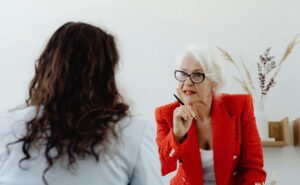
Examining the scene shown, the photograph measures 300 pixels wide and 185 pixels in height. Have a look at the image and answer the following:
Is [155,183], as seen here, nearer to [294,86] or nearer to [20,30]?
[294,86]

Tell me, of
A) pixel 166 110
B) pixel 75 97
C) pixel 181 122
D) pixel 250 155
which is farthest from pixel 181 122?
pixel 75 97

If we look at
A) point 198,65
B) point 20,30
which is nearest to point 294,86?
point 198,65

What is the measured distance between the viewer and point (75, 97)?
1147 millimetres

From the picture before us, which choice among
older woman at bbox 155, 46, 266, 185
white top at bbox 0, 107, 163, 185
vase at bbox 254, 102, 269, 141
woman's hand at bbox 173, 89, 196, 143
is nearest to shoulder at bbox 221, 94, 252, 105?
older woman at bbox 155, 46, 266, 185

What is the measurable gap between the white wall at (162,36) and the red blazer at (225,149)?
834 millimetres

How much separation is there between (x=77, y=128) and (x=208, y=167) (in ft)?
4.08

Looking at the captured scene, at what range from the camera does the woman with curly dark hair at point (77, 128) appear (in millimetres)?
1111

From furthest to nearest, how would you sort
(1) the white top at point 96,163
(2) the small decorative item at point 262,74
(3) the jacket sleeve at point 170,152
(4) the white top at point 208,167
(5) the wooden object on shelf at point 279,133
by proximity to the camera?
(2) the small decorative item at point 262,74, (5) the wooden object on shelf at point 279,133, (4) the white top at point 208,167, (3) the jacket sleeve at point 170,152, (1) the white top at point 96,163

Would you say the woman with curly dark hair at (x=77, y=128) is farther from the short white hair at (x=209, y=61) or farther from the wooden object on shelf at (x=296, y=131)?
the wooden object on shelf at (x=296, y=131)

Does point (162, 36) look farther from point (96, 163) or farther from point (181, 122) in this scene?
point (96, 163)

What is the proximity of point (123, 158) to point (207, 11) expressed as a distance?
2252 mm

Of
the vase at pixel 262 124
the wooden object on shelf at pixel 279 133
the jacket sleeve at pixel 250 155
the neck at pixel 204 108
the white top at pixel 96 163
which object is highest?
the white top at pixel 96 163

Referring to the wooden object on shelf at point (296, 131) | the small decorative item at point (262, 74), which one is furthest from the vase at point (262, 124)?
the wooden object on shelf at point (296, 131)

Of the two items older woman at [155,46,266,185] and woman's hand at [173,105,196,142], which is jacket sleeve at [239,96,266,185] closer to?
older woman at [155,46,266,185]
